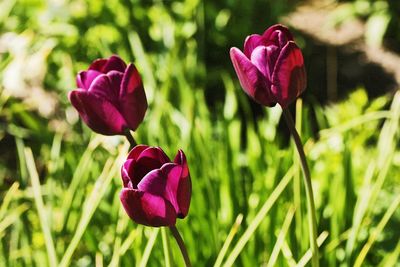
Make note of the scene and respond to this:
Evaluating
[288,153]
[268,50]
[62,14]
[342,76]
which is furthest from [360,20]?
[268,50]

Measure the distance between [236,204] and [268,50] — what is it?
819 millimetres

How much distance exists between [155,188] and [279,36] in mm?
245

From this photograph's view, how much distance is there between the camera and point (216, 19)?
9.11 feet

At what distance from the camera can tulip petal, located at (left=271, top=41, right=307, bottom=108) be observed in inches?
35.1

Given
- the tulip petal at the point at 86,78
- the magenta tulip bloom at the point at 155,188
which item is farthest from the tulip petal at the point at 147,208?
the tulip petal at the point at 86,78

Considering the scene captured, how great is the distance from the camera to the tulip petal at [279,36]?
920mm

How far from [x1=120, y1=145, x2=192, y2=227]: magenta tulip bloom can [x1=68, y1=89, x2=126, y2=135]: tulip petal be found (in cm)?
13

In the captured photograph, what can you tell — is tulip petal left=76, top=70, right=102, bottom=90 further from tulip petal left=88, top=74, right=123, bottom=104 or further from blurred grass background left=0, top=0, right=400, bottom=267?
blurred grass background left=0, top=0, right=400, bottom=267

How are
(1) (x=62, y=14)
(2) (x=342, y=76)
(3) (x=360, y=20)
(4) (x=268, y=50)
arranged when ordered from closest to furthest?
1. (4) (x=268, y=50)
2. (1) (x=62, y=14)
3. (2) (x=342, y=76)
4. (3) (x=360, y=20)

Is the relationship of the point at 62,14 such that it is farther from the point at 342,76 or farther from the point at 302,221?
the point at 302,221

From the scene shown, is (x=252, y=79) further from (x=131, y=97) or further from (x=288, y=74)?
(x=131, y=97)

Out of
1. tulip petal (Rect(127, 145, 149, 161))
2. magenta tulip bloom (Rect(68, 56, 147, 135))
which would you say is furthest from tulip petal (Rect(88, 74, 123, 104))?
tulip petal (Rect(127, 145, 149, 161))

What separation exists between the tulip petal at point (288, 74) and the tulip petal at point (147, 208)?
0.19 metres

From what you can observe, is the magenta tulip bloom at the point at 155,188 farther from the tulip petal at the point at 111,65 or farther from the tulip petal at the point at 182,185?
the tulip petal at the point at 111,65
